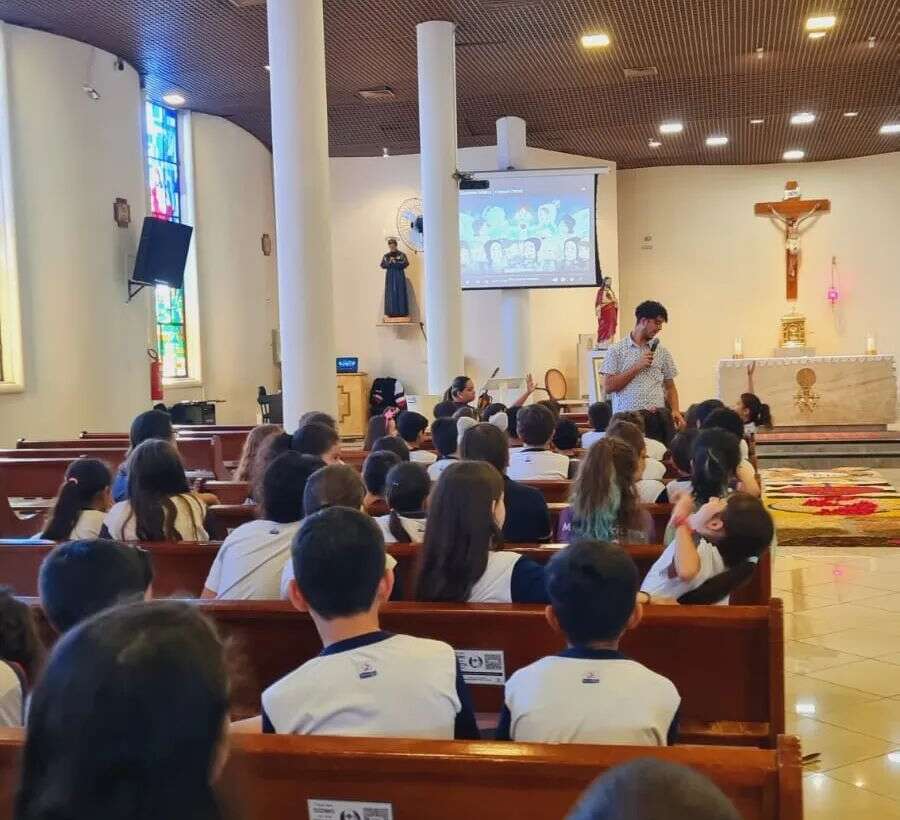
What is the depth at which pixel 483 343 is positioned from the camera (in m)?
14.6

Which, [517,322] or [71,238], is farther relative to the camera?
[517,322]

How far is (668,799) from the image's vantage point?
76 centimetres

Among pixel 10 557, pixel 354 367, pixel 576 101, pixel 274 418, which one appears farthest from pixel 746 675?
pixel 354 367

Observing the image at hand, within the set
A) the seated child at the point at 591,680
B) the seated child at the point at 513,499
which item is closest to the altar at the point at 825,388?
the seated child at the point at 513,499

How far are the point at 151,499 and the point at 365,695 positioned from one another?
6.84 feet

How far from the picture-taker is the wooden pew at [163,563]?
3.44 metres

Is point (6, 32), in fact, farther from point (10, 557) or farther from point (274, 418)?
point (10, 557)

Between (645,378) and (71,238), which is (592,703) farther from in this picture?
(71,238)

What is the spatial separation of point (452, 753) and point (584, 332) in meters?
13.8

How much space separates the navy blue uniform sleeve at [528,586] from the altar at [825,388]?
34.4ft

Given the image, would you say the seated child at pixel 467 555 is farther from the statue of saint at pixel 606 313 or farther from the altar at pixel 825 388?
the statue of saint at pixel 606 313

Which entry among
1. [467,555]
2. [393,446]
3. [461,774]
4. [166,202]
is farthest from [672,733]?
[166,202]

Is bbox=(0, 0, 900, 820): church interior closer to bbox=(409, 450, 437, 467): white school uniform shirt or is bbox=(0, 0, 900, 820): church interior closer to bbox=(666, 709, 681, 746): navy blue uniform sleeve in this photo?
bbox=(666, 709, 681, 746): navy blue uniform sleeve

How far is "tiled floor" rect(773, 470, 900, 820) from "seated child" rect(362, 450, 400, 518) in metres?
1.68
